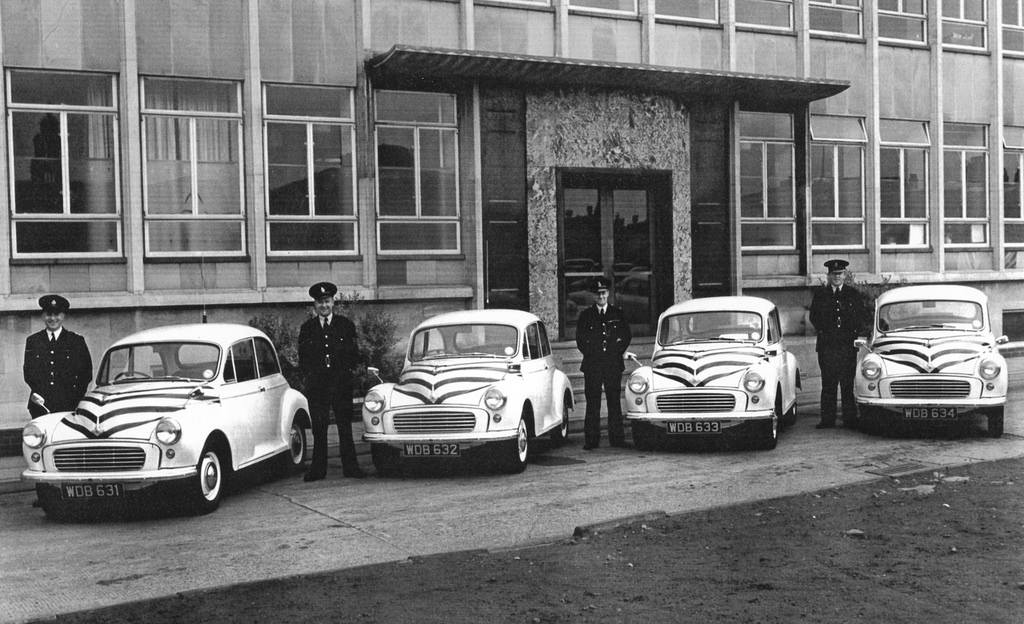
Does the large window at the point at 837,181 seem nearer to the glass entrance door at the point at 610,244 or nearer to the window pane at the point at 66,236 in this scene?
the glass entrance door at the point at 610,244

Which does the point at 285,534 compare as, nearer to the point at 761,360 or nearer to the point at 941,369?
the point at 761,360

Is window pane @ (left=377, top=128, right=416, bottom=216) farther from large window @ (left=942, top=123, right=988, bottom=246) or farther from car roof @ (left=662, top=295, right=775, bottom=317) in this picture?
large window @ (left=942, top=123, right=988, bottom=246)

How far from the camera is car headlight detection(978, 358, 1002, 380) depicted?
1266 centimetres

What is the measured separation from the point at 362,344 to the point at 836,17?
43.1 feet

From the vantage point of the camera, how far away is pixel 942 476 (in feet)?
33.8

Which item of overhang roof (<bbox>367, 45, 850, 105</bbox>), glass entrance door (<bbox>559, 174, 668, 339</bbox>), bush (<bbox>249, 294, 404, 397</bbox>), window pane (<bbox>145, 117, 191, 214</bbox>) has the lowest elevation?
bush (<bbox>249, 294, 404, 397</bbox>)

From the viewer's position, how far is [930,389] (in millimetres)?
12711

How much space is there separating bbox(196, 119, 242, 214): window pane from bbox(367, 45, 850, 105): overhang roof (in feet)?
8.53

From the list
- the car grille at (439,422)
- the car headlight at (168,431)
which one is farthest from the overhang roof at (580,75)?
the car headlight at (168,431)

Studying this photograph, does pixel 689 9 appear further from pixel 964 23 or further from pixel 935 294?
pixel 935 294

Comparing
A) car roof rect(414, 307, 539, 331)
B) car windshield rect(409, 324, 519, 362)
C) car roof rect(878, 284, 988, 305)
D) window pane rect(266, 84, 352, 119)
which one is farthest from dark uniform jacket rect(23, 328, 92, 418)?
car roof rect(878, 284, 988, 305)

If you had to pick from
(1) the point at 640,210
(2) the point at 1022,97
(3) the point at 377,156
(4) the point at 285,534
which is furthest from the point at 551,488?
(2) the point at 1022,97

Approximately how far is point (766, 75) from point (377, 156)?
7322 mm

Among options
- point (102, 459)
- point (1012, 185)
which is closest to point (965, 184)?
point (1012, 185)
